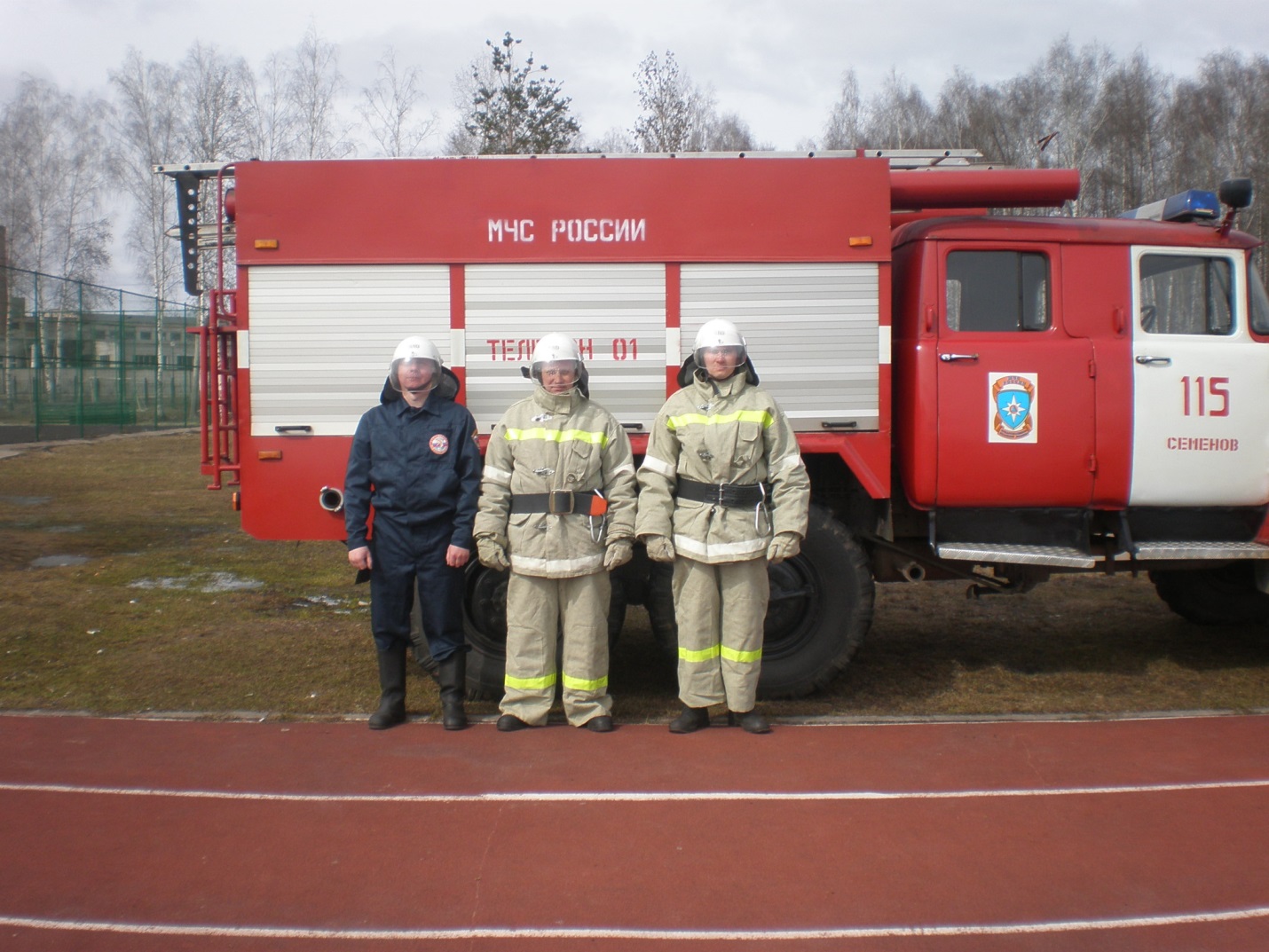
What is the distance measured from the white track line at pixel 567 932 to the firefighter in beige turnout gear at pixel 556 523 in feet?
6.42

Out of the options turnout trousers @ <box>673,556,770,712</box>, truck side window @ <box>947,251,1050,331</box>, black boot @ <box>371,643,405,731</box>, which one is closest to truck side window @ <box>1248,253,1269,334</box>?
truck side window @ <box>947,251,1050,331</box>

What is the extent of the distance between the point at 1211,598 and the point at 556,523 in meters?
4.89

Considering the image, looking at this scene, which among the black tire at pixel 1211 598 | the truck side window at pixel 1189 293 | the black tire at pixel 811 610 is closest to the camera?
the black tire at pixel 811 610

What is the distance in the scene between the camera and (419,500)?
527 cm

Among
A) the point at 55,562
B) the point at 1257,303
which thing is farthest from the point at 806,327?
the point at 55,562

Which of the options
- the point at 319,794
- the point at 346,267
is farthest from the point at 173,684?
the point at 346,267

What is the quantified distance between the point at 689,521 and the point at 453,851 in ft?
6.30

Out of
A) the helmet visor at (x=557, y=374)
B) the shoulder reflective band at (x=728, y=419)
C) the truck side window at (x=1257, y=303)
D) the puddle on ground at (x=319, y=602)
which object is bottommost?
the puddle on ground at (x=319, y=602)

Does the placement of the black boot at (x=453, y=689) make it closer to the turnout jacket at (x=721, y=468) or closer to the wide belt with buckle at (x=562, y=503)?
the wide belt with buckle at (x=562, y=503)

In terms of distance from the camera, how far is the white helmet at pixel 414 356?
206 inches

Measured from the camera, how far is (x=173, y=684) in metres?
6.17

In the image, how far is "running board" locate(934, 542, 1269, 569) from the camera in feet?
18.4

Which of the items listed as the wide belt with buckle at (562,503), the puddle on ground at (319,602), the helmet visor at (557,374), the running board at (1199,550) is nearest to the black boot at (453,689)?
the wide belt with buckle at (562,503)

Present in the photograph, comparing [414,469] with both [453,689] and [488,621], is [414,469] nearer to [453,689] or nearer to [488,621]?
[488,621]
